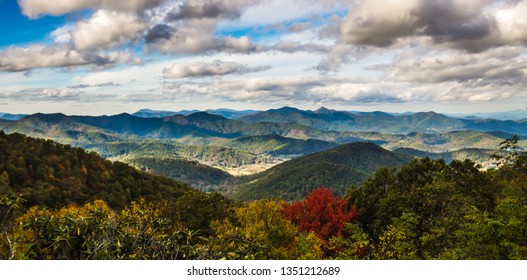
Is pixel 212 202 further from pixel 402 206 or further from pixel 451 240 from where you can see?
pixel 451 240

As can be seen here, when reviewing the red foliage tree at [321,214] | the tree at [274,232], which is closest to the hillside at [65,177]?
the red foliage tree at [321,214]

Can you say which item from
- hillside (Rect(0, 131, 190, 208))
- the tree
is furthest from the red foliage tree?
hillside (Rect(0, 131, 190, 208))

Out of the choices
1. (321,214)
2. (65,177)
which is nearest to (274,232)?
(321,214)

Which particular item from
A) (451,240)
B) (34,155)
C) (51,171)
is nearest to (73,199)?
(51,171)

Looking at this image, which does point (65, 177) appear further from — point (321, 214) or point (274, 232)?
point (274, 232)

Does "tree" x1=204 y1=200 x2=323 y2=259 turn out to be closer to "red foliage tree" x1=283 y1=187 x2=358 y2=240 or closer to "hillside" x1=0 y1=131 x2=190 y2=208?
"red foliage tree" x1=283 y1=187 x2=358 y2=240
